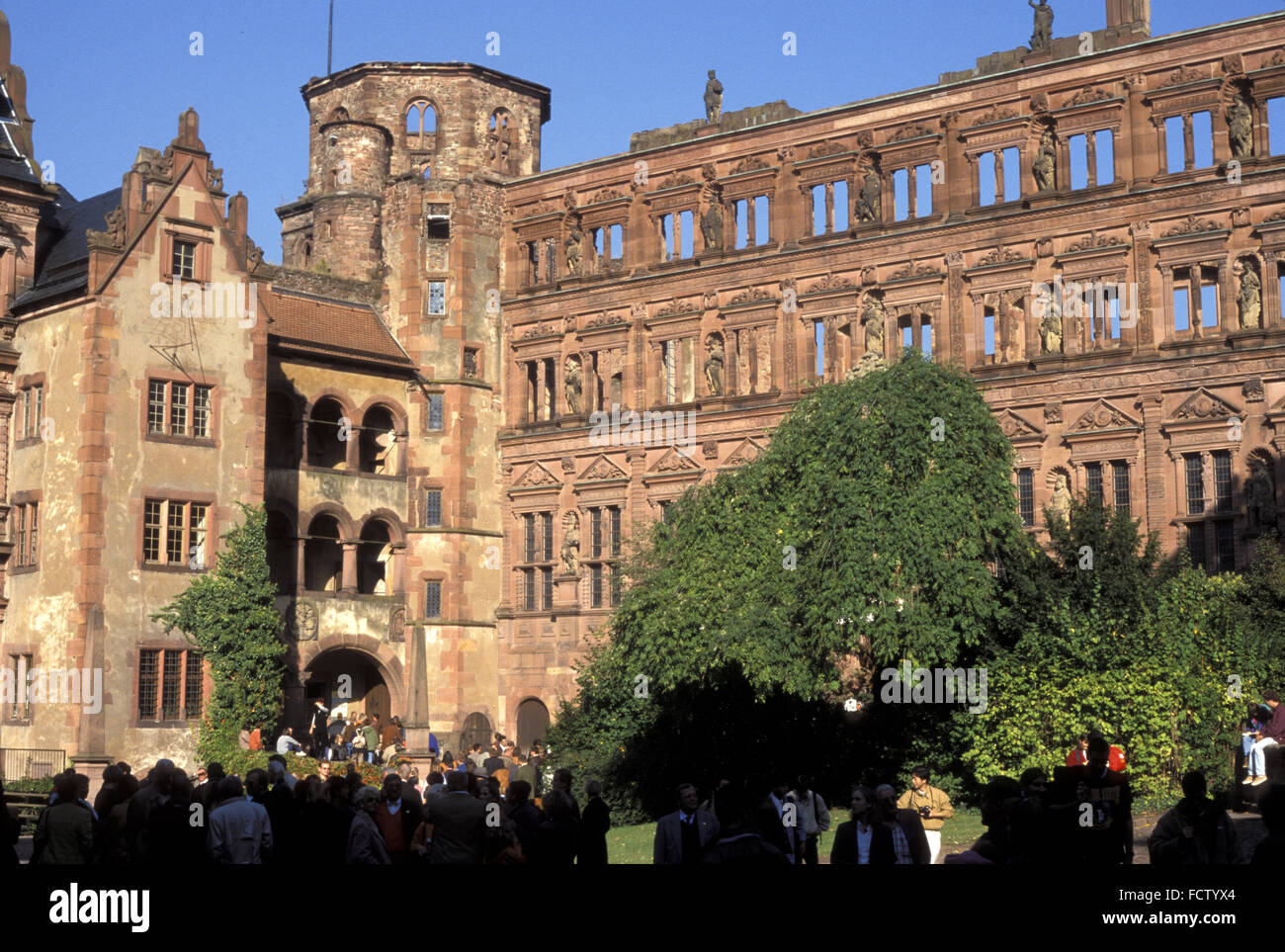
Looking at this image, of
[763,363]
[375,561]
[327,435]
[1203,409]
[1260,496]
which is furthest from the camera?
[375,561]

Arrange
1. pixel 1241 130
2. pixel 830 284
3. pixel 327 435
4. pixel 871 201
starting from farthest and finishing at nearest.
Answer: pixel 327 435 → pixel 830 284 → pixel 871 201 → pixel 1241 130

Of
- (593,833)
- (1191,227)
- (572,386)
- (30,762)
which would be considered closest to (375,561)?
(572,386)

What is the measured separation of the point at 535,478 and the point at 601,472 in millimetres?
2496

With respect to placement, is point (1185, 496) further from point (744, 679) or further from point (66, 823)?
point (66, 823)

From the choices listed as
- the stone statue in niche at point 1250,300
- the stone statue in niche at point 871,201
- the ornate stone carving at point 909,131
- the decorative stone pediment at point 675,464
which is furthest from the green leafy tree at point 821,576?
the ornate stone carving at point 909,131

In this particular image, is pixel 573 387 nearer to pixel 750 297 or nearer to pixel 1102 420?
pixel 750 297

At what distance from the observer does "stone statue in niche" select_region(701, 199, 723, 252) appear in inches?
2146

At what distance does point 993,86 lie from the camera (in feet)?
164

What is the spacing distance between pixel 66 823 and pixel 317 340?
38200mm

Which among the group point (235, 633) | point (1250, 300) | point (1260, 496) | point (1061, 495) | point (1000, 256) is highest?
point (1000, 256)

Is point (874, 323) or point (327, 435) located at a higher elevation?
point (874, 323)

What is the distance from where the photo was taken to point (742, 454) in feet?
174

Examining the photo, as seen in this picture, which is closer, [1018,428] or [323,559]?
[1018,428]

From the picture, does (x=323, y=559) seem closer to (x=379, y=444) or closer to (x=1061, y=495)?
(x=379, y=444)
